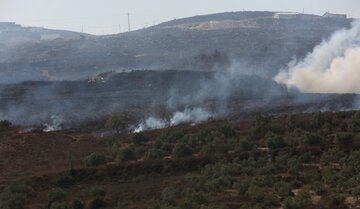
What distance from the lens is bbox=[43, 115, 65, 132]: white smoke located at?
56.4 metres

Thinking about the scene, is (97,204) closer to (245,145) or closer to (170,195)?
(170,195)

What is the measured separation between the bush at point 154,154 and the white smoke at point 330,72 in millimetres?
37792

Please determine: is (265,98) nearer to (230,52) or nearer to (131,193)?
(131,193)

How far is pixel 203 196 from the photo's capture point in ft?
77.9

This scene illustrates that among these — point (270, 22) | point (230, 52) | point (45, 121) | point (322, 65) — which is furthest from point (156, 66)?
point (270, 22)

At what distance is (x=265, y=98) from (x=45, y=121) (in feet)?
84.2

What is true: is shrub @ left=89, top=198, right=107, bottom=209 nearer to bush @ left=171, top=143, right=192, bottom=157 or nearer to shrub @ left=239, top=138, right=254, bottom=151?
bush @ left=171, top=143, right=192, bottom=157

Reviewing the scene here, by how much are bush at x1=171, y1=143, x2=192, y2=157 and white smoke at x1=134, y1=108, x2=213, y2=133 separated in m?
18.0

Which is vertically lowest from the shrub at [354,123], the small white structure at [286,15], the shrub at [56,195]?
the shrub at [56,195]

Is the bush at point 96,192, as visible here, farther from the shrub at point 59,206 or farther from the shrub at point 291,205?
the shrub at point 291,205

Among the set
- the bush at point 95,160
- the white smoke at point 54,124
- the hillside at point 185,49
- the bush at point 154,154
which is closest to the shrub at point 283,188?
the bush at point 154,154

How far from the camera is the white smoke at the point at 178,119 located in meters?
53.6

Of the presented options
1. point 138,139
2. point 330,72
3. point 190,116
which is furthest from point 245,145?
→ point 330,72

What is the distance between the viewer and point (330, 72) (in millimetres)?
70938
